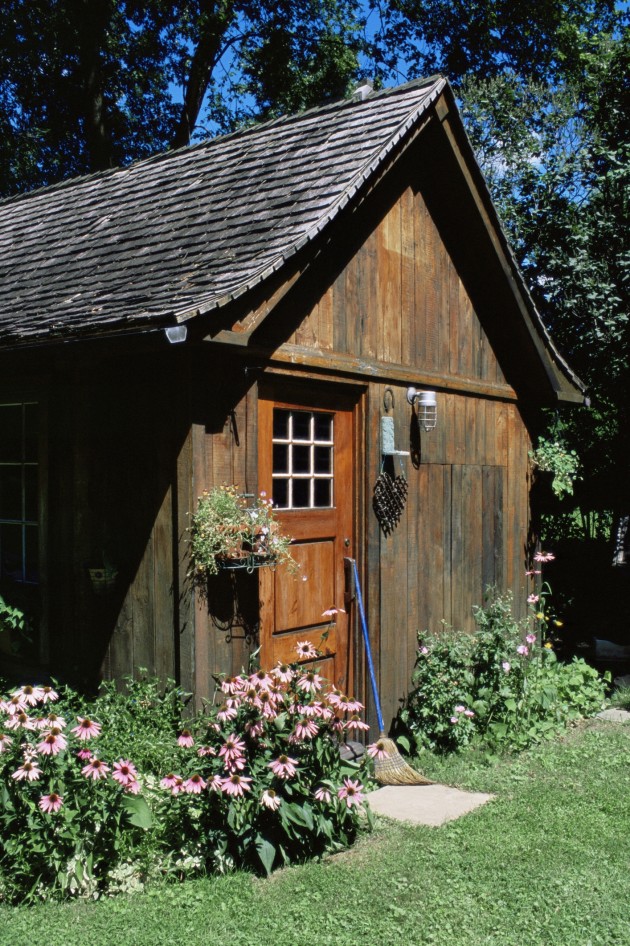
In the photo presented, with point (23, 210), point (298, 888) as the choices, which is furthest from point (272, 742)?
point (23, 210)

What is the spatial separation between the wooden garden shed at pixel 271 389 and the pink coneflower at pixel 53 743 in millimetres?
1094

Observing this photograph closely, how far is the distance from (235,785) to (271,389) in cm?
251

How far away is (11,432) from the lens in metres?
5.96

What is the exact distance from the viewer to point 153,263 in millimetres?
5949

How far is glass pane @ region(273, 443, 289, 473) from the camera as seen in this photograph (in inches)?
226

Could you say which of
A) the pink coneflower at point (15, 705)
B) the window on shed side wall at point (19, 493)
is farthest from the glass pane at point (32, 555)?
the pink coneflower at point (15, 705)

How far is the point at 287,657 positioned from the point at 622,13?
18430 millimetres

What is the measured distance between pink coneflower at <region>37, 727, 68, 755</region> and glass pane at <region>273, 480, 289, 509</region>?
2203 millimetres

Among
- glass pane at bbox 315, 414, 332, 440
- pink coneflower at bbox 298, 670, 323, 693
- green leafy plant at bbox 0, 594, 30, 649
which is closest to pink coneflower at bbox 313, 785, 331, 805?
pink coneflower at bbox 298, 670, 323, 693

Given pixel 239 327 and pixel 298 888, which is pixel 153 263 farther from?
pixel 298 888

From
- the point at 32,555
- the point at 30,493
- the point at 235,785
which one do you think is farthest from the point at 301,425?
the point at 235,785

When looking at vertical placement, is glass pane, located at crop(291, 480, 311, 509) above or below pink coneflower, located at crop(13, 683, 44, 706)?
above

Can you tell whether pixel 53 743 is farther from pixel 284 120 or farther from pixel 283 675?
pixel 284 120

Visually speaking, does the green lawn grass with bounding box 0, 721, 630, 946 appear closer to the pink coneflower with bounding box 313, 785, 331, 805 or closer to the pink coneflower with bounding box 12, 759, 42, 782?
the pink coneflower with bounding box 313, 785, 331, 805
